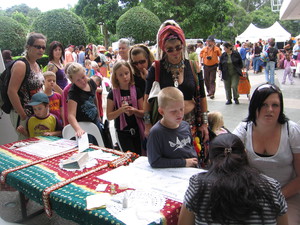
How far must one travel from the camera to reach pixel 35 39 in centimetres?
332

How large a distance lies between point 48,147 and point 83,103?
0.61 meters

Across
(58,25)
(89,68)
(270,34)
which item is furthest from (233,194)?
(270,34)

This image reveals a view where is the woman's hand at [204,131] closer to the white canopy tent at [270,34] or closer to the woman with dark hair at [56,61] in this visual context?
the woman with dark hair at [56,61]

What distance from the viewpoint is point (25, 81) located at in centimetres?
339

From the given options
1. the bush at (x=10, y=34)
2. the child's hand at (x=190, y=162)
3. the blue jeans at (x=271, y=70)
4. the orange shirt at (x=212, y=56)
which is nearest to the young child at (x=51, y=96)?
the child's hand at (x=190, y=162)

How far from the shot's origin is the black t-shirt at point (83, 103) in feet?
9.98

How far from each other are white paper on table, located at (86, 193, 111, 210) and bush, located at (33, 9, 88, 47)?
13420 millimetres

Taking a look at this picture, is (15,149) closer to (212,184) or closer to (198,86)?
(198,86)

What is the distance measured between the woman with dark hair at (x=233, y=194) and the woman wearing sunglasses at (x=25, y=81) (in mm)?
2678

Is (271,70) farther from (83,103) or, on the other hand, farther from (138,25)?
(83,103)

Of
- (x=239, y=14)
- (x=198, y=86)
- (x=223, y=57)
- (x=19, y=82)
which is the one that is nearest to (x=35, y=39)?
(x=19, y=82)

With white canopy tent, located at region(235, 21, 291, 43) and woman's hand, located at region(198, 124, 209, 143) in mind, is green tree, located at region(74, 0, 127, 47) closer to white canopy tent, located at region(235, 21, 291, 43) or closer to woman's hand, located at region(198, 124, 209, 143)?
white canopy tent, located at region(235, 21, 291, 43)

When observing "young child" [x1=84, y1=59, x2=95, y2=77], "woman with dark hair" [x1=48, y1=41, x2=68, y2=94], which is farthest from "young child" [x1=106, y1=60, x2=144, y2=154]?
"young child" [x1=84, y1=59, x2=95, y2=77]

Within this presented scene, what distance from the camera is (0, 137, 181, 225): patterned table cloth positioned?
153 centimetres
